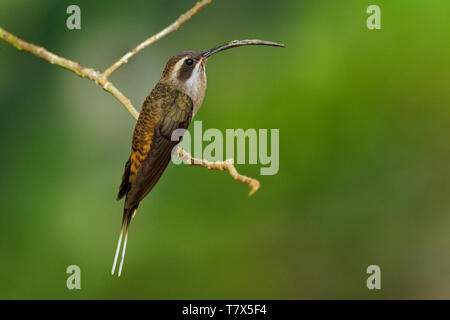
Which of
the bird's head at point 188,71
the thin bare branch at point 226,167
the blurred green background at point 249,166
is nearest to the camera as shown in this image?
the thin bare branch at point 226,167

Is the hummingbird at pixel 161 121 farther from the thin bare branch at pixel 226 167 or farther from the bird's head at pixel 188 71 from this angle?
the thin bare branch at pixel 226 167

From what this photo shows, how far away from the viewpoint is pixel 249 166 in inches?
173

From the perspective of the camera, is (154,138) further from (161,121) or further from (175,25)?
(175,25)

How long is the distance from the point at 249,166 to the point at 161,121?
7.41 feet

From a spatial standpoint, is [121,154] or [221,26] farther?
[221,26]

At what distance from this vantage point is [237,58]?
16.9ft

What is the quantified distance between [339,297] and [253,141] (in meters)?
1.84

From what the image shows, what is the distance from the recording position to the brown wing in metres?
2.00

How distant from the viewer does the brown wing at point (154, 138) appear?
2002 millimetres

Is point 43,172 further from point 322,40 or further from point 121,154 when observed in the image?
point 322,40

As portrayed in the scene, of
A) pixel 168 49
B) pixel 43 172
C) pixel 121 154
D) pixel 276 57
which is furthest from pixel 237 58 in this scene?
pixel 43 172

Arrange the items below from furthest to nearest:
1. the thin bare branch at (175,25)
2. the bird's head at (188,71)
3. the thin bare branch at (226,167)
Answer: the bird's head at (188,71)
the thin bare branch at (175,25)
the thin bare branch at (226,167)

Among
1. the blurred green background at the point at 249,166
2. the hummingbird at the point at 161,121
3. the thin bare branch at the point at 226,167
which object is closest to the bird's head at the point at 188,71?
the hummingbird at the point at 161,121

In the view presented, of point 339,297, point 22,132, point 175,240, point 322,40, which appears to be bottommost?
point 339,297
